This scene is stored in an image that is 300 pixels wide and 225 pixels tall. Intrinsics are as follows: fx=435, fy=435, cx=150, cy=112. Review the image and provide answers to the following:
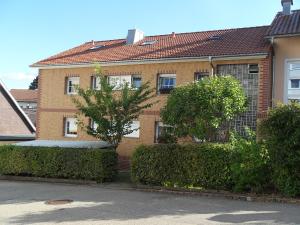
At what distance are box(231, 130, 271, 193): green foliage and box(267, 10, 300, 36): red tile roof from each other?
7.59 m

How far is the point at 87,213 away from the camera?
11.2m

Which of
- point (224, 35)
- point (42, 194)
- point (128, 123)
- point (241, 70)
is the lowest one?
point (42, 194)

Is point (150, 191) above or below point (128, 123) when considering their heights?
below

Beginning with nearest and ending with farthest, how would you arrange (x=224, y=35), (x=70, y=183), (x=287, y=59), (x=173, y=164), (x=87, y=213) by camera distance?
(x=87, y=213) → (x=173, y=164) → (x=70, y=183) → (x=287, y=59) → (x=224, y=35)

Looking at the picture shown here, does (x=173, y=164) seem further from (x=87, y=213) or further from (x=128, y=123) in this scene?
(x=87, y=213)

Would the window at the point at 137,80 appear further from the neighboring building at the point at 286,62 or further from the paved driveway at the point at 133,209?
the paved driveway at the point at 133,209

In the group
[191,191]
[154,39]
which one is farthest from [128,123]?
[154,39]

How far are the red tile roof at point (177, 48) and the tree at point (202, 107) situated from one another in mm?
4364

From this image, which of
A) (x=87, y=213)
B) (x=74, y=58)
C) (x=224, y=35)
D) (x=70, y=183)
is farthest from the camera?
(x=74, y=58)

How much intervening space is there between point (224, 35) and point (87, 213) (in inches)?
645

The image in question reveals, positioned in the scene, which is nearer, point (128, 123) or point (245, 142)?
point (245, 142)

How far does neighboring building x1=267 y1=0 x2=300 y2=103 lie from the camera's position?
2003 centimetres

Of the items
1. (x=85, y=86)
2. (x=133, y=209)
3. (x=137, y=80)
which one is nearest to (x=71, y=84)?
(x=85, y=86)

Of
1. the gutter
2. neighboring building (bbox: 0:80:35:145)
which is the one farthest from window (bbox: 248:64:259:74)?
neighboring building (bbox: 0:80:35:145)
